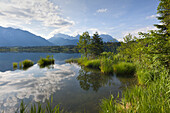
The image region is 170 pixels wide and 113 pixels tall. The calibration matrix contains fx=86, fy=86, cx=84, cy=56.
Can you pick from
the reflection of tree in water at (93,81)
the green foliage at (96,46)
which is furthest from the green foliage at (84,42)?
the reflection of tree in water at (93,81)

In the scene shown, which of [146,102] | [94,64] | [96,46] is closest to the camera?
[146,102]

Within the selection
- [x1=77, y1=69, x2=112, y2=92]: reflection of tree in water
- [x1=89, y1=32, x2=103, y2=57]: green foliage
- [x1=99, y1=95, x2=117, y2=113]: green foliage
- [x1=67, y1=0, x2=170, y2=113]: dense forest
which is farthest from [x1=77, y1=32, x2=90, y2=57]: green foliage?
[x1=99, y1=95, x2=117, y2=113]: green foliage

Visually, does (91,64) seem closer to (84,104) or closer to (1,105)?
(84,104)

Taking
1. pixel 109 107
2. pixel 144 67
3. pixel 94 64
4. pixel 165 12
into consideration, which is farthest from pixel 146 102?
pixel 165 12

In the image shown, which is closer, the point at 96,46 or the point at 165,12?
the point at 165,12

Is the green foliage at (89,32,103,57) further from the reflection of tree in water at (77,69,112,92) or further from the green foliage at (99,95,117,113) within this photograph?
the green foliage at (99,95,117,113)

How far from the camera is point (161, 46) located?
4762 mm

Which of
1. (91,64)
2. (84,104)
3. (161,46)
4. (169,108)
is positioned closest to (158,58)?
(161,46)

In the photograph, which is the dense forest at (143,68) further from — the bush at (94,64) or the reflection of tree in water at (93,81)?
the reflection of tree in water at (93,81)

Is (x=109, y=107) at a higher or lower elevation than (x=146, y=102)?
lower

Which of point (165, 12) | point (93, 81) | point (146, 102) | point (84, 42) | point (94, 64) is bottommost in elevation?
point (93, 81)

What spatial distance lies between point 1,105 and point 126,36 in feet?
48.2

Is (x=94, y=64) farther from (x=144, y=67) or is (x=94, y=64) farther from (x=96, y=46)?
(x=96, y=46)

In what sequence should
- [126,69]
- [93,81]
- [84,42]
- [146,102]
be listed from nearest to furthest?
[146,102] → [93,81] → [126,69] → [84,42]
